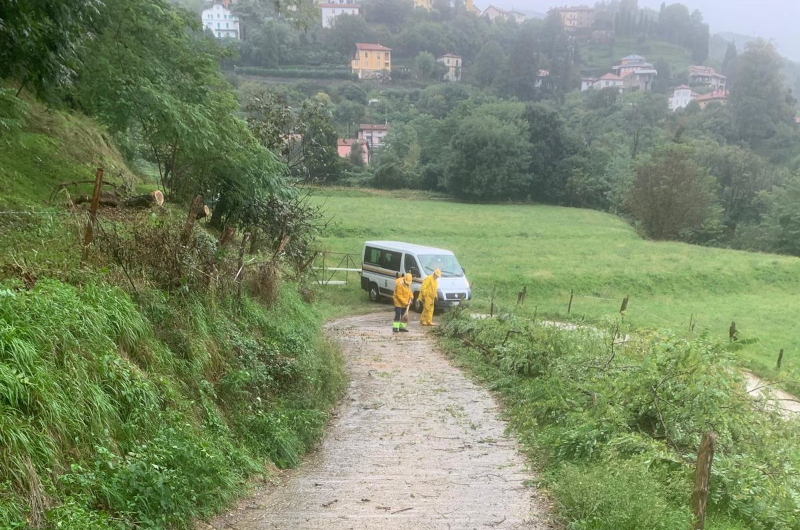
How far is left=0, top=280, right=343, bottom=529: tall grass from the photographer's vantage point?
11.0 ft

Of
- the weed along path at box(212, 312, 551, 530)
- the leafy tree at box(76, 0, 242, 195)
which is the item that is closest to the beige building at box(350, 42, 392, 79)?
the leafy tree at box(76, 0, 242, 195)

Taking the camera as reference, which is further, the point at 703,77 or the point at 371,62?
the point at 703,77

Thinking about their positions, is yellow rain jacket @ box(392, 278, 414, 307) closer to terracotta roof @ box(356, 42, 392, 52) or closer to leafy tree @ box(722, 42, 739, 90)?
terracotta roof @ box(356, 42, 392, 52)

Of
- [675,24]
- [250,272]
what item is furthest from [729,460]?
[675,24]

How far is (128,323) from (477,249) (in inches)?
1149

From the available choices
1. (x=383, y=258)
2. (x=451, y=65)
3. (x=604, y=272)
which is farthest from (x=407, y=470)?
(x=451, y=65)

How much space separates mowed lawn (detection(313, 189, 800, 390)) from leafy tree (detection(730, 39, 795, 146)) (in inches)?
1995

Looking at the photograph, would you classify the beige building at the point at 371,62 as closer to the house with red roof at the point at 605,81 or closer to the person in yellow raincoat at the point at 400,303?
the house with red roof at the point at 605,81

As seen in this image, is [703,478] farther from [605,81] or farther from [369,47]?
[605,81]

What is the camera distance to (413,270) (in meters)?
18.6

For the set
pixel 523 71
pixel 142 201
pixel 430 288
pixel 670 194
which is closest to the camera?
pixel 142 201

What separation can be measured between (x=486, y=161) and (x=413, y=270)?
1597 inches

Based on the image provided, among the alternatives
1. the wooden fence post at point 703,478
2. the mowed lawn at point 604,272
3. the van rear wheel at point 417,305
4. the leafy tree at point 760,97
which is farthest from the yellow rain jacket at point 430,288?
the leafy tree at point 760,97

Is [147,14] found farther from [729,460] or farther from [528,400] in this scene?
[729,460]
